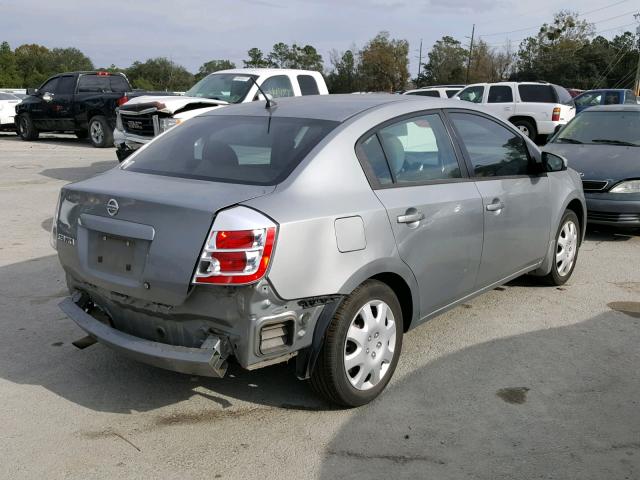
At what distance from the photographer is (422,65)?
80312 millimetres

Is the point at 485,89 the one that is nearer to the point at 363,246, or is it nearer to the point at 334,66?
the point at 363,246

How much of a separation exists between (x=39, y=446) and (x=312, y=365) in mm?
1379

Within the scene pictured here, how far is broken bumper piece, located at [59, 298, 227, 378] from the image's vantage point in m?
3.10

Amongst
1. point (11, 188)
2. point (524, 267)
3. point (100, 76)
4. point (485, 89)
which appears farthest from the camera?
point (485, 89)

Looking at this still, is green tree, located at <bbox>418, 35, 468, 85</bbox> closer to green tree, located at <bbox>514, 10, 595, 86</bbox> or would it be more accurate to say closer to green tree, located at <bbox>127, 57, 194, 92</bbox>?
green tree, located at <bbox>514, 10, 595, 86</bbox>

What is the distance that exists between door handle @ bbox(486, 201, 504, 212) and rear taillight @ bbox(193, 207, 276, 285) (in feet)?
6.35

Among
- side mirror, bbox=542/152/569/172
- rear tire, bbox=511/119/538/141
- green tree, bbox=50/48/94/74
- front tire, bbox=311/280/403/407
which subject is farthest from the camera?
green tree, bbox=50/48/94/74

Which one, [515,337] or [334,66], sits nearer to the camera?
[515,337]

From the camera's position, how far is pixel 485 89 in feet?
65.8

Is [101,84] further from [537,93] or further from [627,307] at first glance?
[627,307]

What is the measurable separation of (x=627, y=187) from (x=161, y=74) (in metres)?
73.6

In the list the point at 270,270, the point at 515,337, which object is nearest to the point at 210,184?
the point at 270,270

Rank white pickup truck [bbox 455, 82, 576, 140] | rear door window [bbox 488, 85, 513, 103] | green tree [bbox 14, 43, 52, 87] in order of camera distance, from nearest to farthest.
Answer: white pickup truck [bbox 455, 82, 576, 140], rear door window [bbox 488, 85, 513, 103], green tree [bbox 14, 43, 52, 87]

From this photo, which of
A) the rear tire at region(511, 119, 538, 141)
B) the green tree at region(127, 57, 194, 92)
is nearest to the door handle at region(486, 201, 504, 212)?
the rear tire at region(511, 119, 538, 141)
